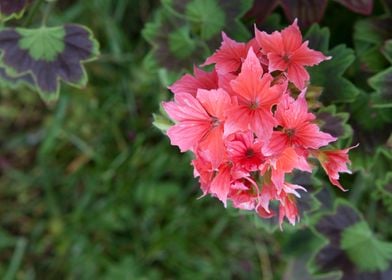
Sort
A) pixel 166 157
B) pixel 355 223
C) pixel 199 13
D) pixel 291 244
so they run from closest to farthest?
pixel 199 13, pixel 355 223, pixel 291 244, pixel 166 157

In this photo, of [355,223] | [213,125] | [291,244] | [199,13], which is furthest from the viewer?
[291,244]

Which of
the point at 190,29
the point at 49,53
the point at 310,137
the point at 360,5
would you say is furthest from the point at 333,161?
the point at 49,53

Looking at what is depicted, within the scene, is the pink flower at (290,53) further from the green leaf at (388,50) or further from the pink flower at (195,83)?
the green leaf at (388,50)

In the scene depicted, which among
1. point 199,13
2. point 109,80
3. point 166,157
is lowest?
point 166,157

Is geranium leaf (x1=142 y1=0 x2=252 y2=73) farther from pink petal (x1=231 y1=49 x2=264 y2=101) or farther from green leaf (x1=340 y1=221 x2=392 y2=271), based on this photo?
green leaf (x1=340 y1=221 x2=392 y2=271)

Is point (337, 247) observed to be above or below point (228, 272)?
above

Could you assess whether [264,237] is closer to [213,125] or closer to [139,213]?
[139,213]

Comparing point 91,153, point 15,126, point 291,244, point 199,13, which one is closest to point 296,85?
point 199,13
